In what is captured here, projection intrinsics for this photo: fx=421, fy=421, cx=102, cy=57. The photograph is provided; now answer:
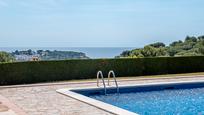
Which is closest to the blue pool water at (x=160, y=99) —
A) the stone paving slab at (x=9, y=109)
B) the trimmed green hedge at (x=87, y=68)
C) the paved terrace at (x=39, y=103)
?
the paved terrace at (x=39, y=103)

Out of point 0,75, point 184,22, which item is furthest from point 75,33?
point 0,75

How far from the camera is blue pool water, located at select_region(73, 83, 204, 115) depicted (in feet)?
43.2

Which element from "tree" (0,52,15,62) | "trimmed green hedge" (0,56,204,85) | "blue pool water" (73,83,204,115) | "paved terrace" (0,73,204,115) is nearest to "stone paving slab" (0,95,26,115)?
"paved terrace" (0,73,204,115)

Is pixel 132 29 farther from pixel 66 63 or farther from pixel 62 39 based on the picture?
pixel 66 63

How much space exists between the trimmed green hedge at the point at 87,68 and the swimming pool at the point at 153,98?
4649mm

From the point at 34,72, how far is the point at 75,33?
10.6m

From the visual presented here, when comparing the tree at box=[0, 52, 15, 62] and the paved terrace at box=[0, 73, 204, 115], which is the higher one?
the tree at box=[0, 52, 15, 62]

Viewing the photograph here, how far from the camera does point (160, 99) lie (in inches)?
607

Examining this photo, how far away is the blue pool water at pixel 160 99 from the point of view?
1317 cm

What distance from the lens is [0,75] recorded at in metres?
19.4

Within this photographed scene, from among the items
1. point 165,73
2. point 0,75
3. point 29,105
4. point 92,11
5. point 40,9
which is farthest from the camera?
point 92,11

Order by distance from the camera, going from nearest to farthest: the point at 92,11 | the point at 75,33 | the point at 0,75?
the point at 0,75
the point at 92,11
the point at 75,33

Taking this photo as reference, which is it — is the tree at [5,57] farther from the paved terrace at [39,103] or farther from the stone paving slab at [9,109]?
the stone paving slab at [9,109]

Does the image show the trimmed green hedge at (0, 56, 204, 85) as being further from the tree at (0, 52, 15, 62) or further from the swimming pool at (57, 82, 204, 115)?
the swimming pool at (57, 82, 204, 115)
